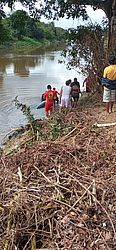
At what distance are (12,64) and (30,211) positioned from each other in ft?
109

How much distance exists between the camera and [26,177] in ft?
17.0

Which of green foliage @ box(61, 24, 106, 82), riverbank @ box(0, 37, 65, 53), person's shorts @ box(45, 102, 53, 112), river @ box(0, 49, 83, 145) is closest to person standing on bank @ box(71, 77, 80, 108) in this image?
green foliage @ box(61, 24, 106, 82)

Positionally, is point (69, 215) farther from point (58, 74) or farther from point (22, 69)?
point (22, 69)

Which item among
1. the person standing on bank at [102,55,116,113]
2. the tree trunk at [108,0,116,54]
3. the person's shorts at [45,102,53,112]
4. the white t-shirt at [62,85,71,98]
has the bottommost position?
the person's shorts at [45,102,53,112]

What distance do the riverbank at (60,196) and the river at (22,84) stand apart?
5.27 meters

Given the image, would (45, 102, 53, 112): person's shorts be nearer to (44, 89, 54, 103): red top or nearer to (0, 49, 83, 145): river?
(44, 89, 54, 103): red top

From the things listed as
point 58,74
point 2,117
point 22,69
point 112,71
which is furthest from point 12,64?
point 112,71

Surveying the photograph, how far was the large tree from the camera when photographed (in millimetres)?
11289

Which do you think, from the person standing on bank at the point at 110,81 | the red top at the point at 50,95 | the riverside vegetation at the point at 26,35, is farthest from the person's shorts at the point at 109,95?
the riverside vegetation at the point at 26,35

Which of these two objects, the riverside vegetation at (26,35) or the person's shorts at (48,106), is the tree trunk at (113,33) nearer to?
the person's shorts at (48,106)

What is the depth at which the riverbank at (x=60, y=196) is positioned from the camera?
420cm

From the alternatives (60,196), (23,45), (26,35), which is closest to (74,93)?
(60,196)

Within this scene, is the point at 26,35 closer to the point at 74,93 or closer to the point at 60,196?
the point at 74,93

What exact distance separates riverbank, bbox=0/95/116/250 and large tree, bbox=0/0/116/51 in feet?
19.4
